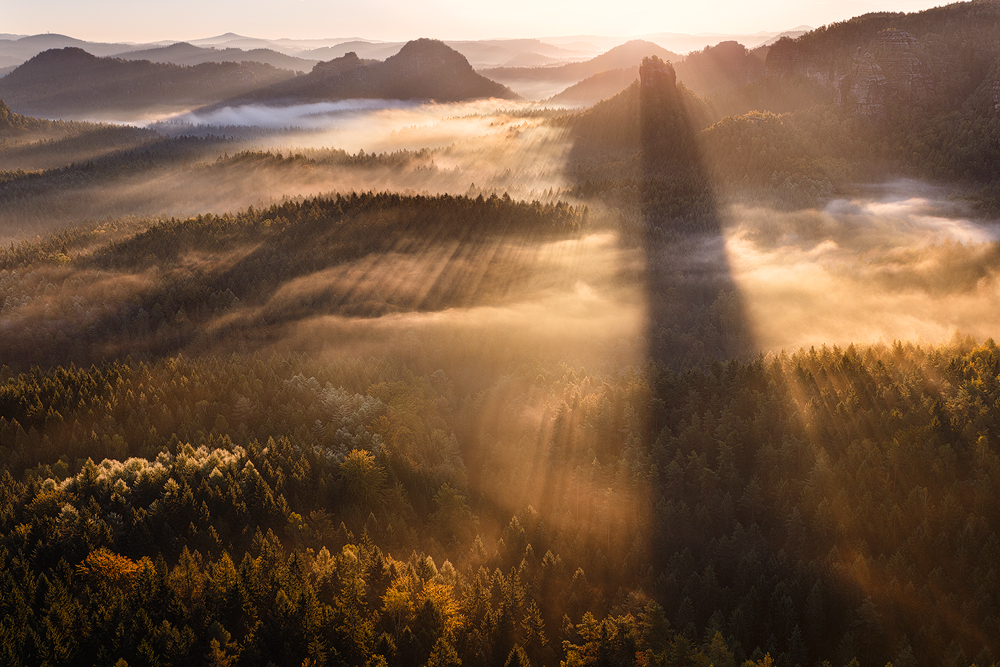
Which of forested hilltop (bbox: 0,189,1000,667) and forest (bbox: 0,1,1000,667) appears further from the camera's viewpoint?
forested hilltop (bbox: 0,189,1000,667)

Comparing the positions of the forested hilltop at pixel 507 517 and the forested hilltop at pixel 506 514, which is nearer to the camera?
the forested hilltop at pixel 507 517

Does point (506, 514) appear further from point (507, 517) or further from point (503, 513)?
point (507, 517)

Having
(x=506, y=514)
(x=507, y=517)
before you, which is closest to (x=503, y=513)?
(x=506, y=514)

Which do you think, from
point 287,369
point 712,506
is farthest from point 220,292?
point 712,506

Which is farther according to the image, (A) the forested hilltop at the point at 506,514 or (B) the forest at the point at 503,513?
(A) the forested hilltop at the point at 506,514

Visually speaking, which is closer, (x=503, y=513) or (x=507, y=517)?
(x=507, y=517)

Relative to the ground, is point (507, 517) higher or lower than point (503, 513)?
lower

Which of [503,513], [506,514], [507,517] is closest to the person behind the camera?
[507,517]

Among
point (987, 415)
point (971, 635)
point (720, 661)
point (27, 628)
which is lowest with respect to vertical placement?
point (971, 635)

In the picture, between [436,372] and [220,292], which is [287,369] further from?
[220,292]

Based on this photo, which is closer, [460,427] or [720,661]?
[720,661]

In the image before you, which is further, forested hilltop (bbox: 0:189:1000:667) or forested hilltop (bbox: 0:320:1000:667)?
forested hilltop (bbox: 0:189:1000:667)
